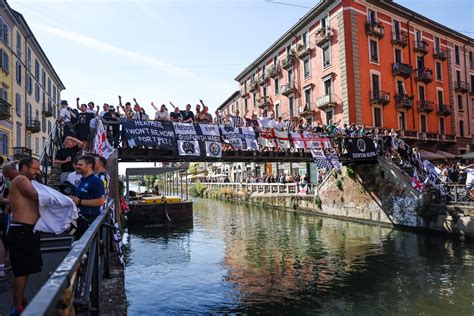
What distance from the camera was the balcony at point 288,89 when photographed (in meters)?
37.4

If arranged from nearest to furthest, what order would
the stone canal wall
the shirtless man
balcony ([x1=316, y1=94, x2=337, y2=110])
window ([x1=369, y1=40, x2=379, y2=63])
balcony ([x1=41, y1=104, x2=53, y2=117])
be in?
the shirtless man
the stone canal wall
balcony ([x1=316, y1=94, x2=337, y2=110])
window ([x1=369, y1=40, x2=379, y2=63])
balcony ([x1=41, y1=104, x2=53, y2=117])

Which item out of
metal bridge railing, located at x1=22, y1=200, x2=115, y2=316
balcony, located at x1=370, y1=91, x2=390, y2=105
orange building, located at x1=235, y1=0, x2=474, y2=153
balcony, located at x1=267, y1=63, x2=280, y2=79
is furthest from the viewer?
balcony, located at x1=267, y1=63, x2=280, y2=79

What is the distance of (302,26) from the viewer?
3531 centimetres

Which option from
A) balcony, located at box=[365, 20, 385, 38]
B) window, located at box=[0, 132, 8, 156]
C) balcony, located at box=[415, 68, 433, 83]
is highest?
balcony, located at box=[365, 20, 385, 38]

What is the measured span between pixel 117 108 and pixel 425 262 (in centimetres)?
1245

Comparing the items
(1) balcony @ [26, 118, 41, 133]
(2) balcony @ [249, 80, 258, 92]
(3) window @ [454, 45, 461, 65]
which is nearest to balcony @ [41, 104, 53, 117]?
(1) balcony @ [26, 118, 41, 133]

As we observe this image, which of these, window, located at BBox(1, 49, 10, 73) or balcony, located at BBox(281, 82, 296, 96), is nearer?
window, located at BBox(1, 49, 10, 73)

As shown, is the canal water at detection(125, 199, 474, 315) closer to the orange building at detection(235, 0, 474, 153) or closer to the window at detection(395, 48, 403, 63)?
the orange building at detection(235, 0, 474, 153)

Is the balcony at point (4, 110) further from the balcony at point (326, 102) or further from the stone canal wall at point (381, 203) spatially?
the balcony at point (326, 102)

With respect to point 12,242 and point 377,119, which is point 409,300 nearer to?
point 12,242

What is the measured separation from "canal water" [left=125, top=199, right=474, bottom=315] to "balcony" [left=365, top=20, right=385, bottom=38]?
1805cm

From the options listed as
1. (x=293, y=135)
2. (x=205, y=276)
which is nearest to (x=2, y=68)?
(x=293, y=135)

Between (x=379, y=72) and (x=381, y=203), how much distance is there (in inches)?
587

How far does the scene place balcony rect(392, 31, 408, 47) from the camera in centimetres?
3212
